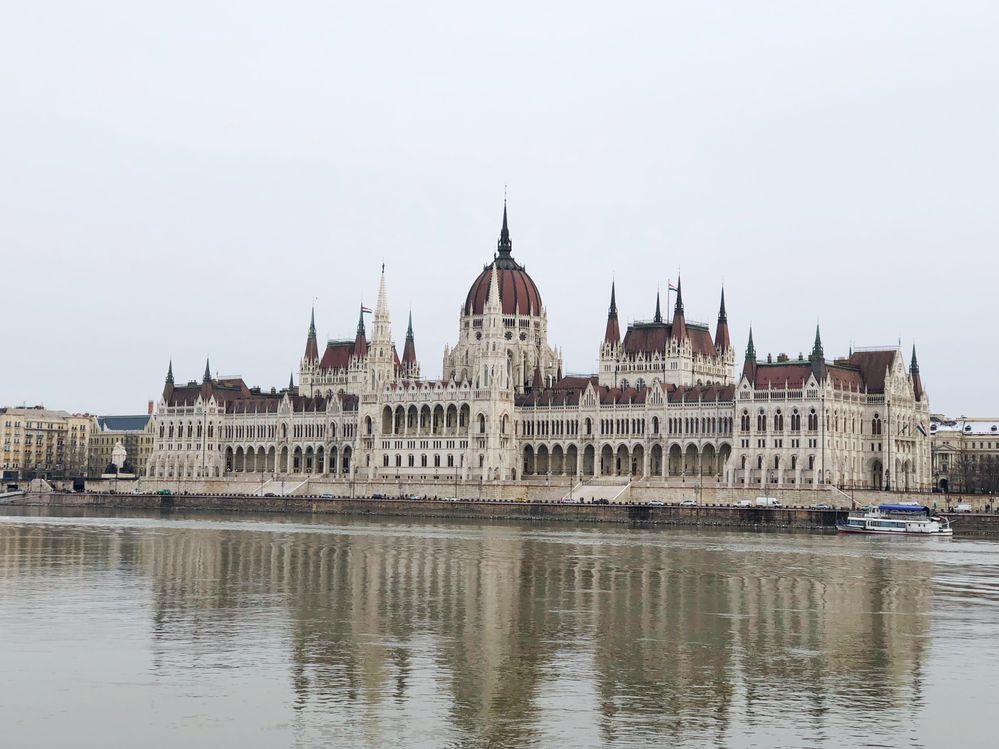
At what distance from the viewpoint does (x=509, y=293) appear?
16150 cm

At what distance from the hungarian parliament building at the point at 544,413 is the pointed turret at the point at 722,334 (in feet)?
0.47

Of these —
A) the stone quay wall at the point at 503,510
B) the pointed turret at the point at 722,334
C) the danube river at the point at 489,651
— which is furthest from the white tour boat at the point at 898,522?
the pointed turret at the point at 722,334

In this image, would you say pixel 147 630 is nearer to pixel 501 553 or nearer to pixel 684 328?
pixel 501 553

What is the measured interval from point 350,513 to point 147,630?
3541 inches

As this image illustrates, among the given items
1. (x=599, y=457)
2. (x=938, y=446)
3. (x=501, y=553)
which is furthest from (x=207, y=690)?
(x=938, y=446)

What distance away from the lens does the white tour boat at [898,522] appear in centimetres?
9688

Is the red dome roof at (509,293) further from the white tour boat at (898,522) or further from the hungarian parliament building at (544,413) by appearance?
the white tour boat at (898,522)

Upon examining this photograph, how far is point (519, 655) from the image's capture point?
35.7 m

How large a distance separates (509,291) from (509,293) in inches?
8.3

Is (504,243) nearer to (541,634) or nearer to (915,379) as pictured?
(915,379)

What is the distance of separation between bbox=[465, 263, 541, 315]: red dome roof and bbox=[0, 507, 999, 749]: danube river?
94581mm

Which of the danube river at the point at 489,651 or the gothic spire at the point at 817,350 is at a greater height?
the gothic spire at the point at 817,350

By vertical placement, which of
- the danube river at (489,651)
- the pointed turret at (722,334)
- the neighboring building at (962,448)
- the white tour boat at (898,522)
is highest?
the pointed turret at (722,334)

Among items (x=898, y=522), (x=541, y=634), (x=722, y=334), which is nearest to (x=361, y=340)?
(x=722, y=334)
